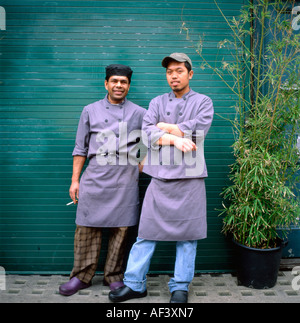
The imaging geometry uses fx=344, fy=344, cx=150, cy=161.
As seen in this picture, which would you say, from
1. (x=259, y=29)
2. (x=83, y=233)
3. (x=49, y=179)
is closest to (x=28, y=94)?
(x=49, y=179)

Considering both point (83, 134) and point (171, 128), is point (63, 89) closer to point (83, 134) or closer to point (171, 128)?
point (83, 134)

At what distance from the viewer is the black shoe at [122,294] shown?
339 cm

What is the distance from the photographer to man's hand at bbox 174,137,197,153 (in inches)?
123

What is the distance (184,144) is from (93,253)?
1594 mm

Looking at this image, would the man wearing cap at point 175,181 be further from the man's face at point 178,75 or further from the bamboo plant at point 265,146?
the bamboo plant at point 265,146

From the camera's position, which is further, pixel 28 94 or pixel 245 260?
pixel 28 94

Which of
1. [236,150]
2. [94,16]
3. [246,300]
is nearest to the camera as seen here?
[246,300]

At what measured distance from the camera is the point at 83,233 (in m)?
3.67

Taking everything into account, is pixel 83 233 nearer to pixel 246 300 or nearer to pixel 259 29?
pixel 246 300

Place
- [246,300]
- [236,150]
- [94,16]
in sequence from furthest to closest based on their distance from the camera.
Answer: [94,16] → [236,150] → [246,300]

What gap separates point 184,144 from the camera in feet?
10.3

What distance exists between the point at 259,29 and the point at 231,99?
2.91 ft

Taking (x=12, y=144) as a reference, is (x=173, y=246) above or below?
below

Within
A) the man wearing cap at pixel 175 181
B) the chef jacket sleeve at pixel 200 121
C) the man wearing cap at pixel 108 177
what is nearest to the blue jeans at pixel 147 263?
the man wearing cap at pixel 175 181
